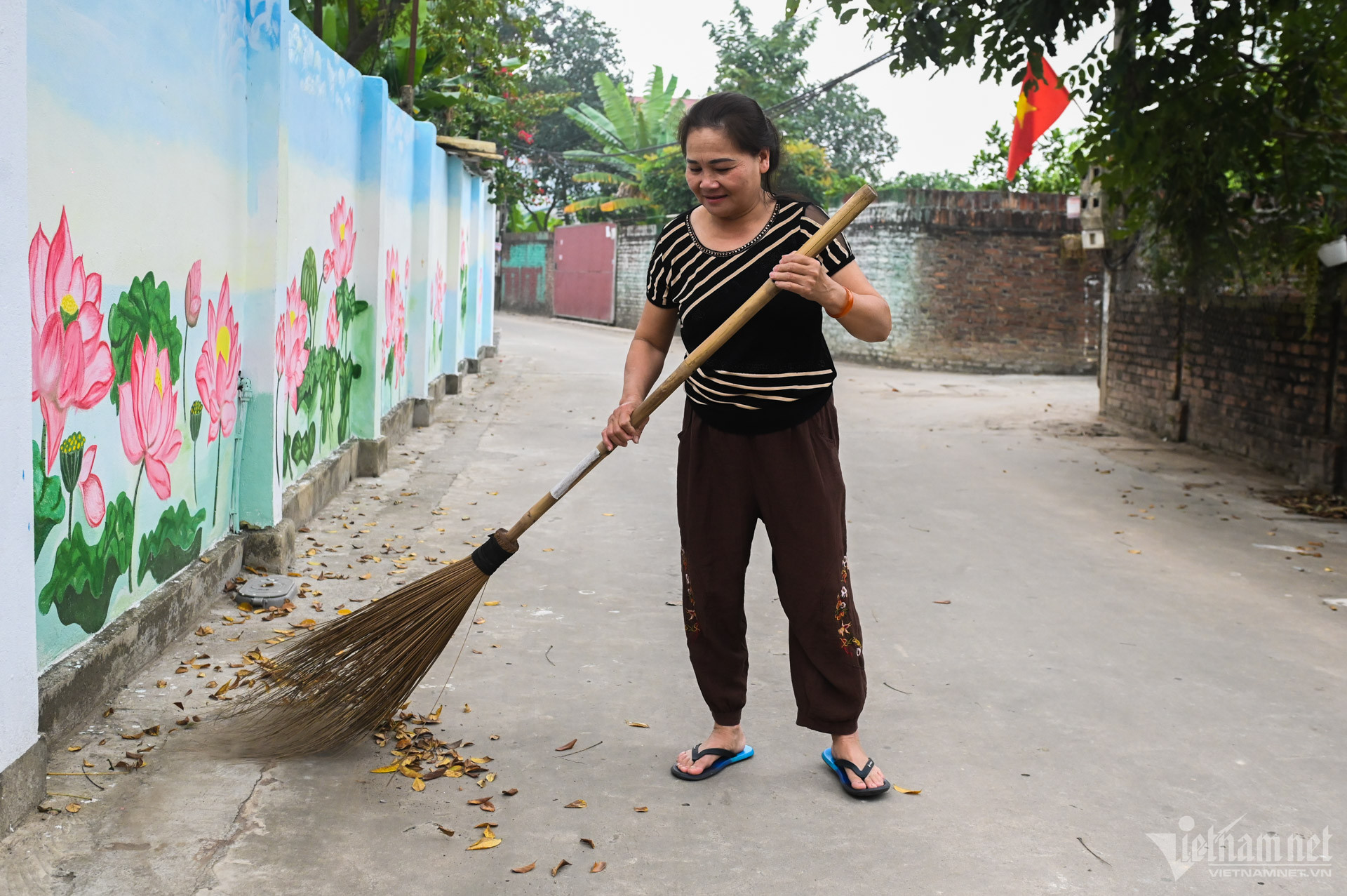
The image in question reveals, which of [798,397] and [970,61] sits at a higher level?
[970,61]

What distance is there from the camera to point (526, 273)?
36.3 meters

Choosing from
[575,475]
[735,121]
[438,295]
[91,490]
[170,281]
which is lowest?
[91,490]

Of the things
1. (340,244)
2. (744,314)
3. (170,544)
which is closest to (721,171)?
(744,314)

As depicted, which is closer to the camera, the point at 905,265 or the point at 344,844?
the point at 344,844

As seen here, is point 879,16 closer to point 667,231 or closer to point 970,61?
point 970,61

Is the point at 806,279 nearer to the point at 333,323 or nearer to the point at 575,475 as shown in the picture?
the point at 575,475

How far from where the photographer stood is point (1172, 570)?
20.2 ft

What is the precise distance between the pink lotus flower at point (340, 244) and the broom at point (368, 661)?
3.87 meters

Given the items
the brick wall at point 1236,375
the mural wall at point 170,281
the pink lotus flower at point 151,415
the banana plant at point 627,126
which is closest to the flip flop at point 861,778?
the mural wall at point 170,281

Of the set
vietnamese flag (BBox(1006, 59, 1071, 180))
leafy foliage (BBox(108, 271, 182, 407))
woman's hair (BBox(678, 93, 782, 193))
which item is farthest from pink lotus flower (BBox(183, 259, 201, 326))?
vietnamese flag (BBox(1006, 59, 1071, 180))

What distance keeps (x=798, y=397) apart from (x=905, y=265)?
51.1ft

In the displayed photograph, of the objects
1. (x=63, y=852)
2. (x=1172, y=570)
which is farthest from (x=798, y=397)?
(x=1172, y=570)

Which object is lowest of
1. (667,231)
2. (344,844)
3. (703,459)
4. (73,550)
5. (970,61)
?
(344,844)

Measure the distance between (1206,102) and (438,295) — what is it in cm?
715
